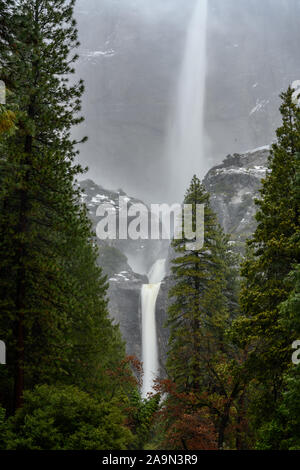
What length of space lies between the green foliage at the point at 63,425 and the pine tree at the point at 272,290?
172 inches

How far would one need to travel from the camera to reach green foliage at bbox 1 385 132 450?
21.8 feet

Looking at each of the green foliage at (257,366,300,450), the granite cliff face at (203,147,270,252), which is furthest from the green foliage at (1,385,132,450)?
the granite cliff face at (203,147,270,252)

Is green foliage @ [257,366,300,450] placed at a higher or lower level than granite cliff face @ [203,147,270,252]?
lower

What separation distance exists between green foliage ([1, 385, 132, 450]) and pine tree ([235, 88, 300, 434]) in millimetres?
4372

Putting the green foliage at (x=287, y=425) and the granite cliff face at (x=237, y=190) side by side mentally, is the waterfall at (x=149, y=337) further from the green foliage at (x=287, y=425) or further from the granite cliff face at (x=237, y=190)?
the green foliage at (x=287, y=425)

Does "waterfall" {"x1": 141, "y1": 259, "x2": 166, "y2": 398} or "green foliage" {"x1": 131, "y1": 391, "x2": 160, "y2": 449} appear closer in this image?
"green foliage" {"x1": 131, "y1": 391, "x2": 160, "y2": 449}

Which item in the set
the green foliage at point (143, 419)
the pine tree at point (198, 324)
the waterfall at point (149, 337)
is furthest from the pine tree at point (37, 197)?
the waterfall at point (149, 337)

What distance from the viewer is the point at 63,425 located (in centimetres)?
728

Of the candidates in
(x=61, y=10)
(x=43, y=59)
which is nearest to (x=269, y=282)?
(x=43, y=59)

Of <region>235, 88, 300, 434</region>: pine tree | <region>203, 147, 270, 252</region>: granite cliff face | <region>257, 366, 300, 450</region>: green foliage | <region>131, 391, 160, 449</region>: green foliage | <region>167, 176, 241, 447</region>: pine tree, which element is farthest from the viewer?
<region>203, 147, 270, 252</region>: granite cliff face

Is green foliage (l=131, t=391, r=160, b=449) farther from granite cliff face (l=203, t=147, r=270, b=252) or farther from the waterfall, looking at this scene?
granite cliff face (l=203, t=147, r=270, b=252)

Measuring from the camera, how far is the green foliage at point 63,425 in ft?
21.8
